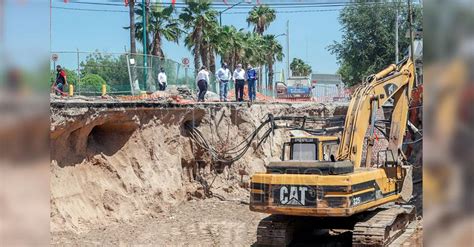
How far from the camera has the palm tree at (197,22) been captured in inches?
1502

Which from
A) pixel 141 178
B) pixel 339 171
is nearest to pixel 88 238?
pixel 141 178

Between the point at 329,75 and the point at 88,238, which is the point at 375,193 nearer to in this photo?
the point at 88,238

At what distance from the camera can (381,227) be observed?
37.2 ft

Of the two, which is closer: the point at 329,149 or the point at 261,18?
the point at 329,149

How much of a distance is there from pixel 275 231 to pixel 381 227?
7.08ft

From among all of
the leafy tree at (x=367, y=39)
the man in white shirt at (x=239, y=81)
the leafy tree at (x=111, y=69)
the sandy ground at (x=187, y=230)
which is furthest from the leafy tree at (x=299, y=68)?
the sandy ground at (x=187, y=230)

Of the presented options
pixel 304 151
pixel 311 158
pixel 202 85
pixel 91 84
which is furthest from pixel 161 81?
pixel 311 158

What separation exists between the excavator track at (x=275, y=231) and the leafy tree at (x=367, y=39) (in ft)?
93.1

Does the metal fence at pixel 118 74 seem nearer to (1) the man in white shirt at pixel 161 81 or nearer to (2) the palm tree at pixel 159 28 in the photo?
(1) the man in white shirt at pixel 161 81

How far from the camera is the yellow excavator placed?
10.9 m

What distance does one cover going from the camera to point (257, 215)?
17.0 meters

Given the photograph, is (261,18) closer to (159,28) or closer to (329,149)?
(159,28)
